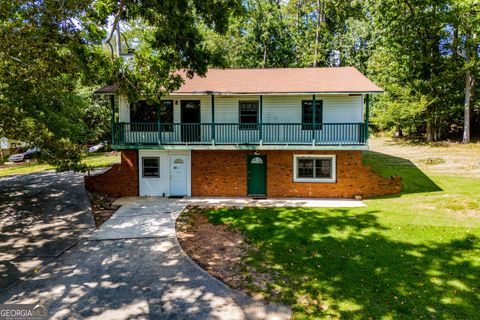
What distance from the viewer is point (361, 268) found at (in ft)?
29.2

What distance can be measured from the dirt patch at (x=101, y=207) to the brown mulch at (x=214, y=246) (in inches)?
125

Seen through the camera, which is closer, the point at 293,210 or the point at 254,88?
the point at 293,210

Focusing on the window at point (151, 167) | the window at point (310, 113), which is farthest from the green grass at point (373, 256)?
the window at point (151, 167)

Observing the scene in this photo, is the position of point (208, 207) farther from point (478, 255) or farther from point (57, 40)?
point (478, 255)

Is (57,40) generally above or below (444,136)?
above

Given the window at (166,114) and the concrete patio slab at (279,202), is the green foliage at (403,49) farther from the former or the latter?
the window at (166,114)

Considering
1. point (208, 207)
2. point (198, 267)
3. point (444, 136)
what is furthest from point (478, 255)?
Answer: point (444, 136)

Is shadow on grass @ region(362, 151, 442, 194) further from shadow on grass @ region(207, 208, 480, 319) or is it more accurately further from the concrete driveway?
the concrete driveway

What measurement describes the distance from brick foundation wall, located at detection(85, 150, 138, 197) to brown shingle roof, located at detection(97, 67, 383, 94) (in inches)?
183

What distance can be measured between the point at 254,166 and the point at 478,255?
9884 mm

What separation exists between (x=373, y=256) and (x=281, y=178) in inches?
299

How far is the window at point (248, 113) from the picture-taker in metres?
17.0

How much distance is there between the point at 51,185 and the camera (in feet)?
58.7

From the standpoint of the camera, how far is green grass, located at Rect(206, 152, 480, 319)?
7.32m
